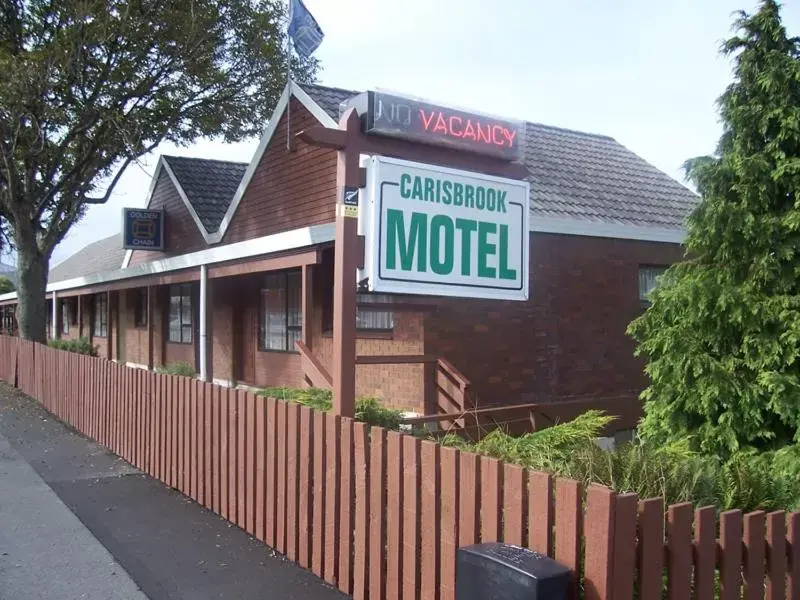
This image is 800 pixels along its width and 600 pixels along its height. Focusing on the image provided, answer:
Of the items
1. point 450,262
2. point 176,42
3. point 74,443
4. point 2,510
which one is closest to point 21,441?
point 74,443

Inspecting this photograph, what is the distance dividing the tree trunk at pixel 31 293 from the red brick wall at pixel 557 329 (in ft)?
43.8

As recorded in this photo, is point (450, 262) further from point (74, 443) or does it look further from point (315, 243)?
point (74, 443)

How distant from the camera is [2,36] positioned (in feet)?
54.8

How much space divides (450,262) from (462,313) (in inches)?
193

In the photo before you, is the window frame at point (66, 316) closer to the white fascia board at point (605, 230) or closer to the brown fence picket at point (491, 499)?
the white fascia board at point (605, 230)

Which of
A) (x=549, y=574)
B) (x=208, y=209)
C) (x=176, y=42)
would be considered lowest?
(x=549, y=574)

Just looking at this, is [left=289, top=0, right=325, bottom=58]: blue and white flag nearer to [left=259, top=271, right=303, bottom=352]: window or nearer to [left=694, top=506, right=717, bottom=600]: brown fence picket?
[left=259, top=271, right=303, bottom=352]: window

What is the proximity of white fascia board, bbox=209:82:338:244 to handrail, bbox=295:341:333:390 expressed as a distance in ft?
12.7

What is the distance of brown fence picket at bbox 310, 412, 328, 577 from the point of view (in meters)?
5.36

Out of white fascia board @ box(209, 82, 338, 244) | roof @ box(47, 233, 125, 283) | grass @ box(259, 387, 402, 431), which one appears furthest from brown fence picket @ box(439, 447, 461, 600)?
roof @ box(47, 233, 125, 283)

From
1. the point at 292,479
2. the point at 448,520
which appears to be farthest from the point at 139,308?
the point at 448,520

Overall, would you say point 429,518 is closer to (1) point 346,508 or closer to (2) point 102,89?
(1) point 346,508

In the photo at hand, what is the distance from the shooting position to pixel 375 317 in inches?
452

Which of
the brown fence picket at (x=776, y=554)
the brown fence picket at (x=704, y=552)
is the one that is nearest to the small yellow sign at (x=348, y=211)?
the brown fence picket at (x=704, y=552)
